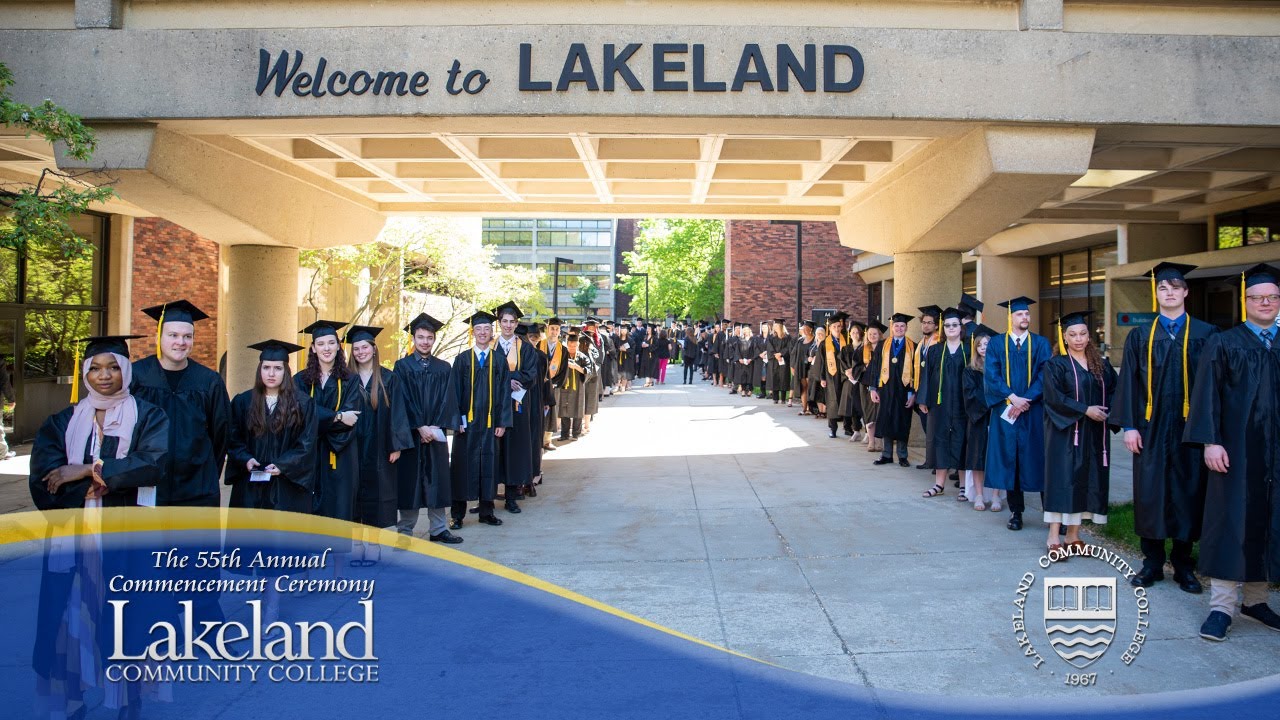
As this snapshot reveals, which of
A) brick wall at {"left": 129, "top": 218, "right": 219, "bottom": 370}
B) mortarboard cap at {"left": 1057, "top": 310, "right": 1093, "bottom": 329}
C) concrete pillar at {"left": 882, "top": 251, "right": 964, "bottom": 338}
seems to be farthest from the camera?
brick wall at {"left": 129, "top": 218, "right": 219, "bottom": 370}

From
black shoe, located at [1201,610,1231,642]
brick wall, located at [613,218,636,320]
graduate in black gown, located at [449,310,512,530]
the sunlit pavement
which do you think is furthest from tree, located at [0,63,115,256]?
brick wall, located at [613,218,636,320]

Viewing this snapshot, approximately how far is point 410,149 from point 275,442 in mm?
6581

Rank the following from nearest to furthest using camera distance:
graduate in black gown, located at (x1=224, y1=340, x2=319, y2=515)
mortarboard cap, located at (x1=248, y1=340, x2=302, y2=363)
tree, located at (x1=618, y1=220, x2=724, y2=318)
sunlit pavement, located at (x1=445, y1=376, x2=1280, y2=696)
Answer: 1. sunlit pavement, located at (x1=445, y1=376, x2=1280, y2=696)
2. graduate in black gown, located at (x1=224, y1=340, x2=319, y2=515)
3. mortarboard cap, located at (x1=248, y1=340, x2=302, y2=363)
4. tree, located at (x1=618, y1=220, x2=724, y2=318)

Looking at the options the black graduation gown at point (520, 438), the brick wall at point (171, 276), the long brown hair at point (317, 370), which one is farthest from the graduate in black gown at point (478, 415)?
the brick wall at point (171, 276)

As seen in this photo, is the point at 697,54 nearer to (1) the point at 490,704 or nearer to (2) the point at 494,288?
(1) the point at 490,704

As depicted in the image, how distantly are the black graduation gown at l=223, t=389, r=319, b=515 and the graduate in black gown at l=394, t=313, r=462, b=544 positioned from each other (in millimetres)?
1277

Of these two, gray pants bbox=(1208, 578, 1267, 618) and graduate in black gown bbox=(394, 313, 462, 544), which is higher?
graduate in black gown bbox=(394, 313, 462, 544)

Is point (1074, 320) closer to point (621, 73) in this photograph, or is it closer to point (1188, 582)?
point (1188, 582)

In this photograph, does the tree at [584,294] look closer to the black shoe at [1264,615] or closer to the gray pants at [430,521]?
the gray pants at [430,521]

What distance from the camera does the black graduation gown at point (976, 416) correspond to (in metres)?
8.09

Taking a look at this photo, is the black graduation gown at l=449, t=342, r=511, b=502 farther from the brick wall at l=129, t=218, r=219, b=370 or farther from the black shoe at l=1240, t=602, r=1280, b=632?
the brick wall at l=129, t=218, r=219, b=370

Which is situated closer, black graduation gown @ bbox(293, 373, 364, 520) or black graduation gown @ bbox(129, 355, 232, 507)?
black graduation gown @ bbox(129, 355, 232, 507)

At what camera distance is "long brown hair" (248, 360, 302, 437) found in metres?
5.21

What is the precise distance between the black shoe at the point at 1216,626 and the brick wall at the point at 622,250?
92.3m
